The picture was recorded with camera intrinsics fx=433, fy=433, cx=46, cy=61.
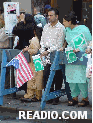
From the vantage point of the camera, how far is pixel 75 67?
26.0 ft

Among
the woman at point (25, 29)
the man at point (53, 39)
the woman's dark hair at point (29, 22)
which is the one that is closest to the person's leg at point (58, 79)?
the man at point (53, 39)

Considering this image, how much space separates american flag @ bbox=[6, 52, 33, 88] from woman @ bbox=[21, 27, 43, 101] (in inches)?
5.1

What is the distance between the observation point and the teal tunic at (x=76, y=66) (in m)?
7.84

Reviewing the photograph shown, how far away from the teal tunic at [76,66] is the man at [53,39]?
0.20 meters

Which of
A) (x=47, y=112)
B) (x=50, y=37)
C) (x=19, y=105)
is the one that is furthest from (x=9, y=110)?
(x=50, y=37)

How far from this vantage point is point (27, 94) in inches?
349

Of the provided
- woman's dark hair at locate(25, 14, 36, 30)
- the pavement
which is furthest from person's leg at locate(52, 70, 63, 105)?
woman's dark hair at locate(25, 14, 36, 30)

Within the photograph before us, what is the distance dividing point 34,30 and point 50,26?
0.54 m

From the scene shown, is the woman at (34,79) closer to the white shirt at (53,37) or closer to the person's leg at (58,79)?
the white shirt at (53,37)

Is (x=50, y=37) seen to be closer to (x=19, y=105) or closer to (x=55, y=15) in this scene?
(x=55, y=15)

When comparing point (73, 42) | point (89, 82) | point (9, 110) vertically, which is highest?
point (73, 42)

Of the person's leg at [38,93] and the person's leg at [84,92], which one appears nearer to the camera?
the person's leg at [84,92]

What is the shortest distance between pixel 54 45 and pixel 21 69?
88 cm

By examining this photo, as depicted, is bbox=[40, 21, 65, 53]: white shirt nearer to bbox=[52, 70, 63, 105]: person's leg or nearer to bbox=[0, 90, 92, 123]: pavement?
bbox=[52, 70, 63, 105]: person's leg
